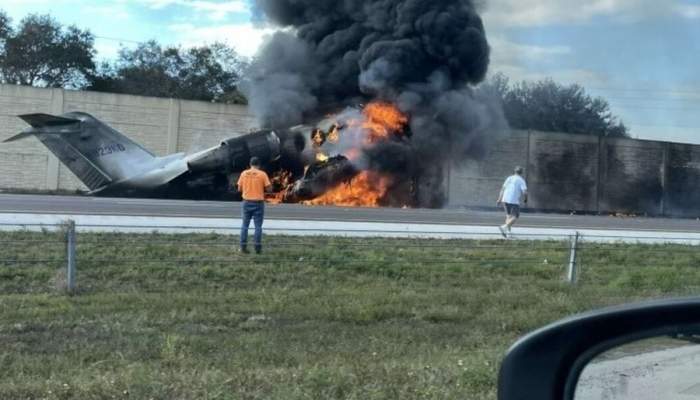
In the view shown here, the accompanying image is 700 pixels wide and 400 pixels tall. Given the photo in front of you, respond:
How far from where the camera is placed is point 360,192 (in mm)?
41750

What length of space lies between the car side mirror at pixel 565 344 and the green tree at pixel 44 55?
191 ft

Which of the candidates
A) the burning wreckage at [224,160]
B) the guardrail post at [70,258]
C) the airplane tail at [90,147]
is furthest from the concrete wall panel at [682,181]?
the guardrail post at [70,258]

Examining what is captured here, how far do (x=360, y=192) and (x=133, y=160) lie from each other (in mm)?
9796

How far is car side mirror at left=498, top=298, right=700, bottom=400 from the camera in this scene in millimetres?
2332

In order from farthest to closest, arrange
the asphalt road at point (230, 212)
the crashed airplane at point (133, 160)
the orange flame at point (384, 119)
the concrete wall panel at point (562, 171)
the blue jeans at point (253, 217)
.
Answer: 1. the concrete wall panel at point (562, 171)
2. the orange flame at point (384, 119)
3. the crashed airplane at point (133, 160)
4. the asphalt road at point (230, 212)
5. the blue jeans at point (253, 217)

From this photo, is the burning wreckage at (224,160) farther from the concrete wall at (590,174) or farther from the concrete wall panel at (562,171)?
the concrete wall panel at (562,171)

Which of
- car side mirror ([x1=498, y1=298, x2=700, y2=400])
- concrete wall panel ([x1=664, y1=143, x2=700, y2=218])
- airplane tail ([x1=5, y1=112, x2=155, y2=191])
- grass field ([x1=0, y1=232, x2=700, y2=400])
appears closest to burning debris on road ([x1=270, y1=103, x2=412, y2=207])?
airplane tail ([x1=5, y1=112, x2=155, y2=191])

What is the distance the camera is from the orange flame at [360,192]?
1613 inches

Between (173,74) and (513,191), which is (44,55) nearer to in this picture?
(173,74)

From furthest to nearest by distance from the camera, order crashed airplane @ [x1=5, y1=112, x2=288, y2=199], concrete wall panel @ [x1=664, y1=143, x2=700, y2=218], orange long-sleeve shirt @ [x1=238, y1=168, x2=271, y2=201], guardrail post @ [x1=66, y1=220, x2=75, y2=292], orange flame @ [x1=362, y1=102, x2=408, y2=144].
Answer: concrete wall panel @ [x1=664, y1=143, x2=700, y2=218] < orange flame @ [x1=362, y1=102, x2=408, y2=144] < crashed airplane @ [x1=5, y1=112, x2=288, y2=199] < orange long-sleeve shirt @ [x1=238, y1=168, x2=271, y2=201] < guardrail post @ [x1=66, y1=220, x2=75, y2=292]

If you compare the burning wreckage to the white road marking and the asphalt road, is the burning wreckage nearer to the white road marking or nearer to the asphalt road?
the asphalt road

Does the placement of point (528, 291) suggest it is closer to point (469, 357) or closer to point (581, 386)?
point (469, 357)

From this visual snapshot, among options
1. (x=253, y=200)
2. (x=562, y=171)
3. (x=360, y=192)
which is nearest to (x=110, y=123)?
(x=360, y=192)

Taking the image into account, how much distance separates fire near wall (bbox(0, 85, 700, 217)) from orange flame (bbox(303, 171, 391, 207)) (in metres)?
5.70
